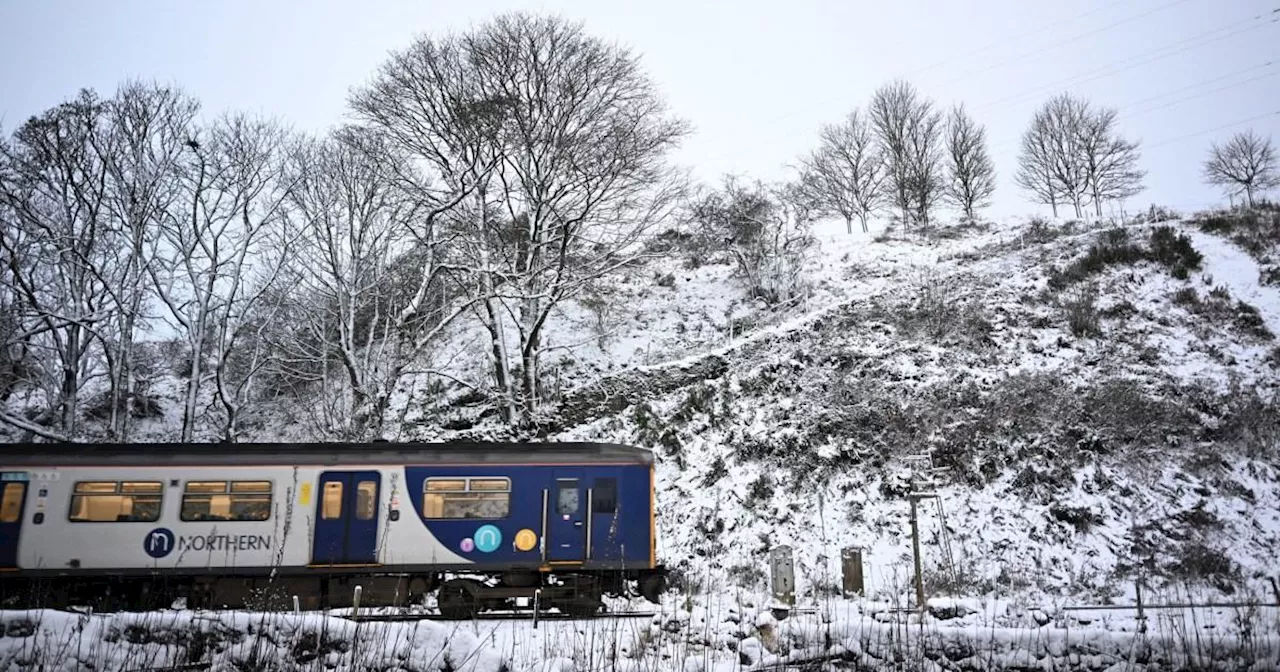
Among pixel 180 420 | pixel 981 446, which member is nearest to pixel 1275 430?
pixel 981 446

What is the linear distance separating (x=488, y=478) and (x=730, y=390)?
10.0 metres

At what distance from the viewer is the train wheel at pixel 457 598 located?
39.5 ft

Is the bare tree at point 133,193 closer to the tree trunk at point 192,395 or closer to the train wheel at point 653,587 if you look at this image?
the tree trunk at point 192,395

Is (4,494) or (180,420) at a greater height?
(180,420)

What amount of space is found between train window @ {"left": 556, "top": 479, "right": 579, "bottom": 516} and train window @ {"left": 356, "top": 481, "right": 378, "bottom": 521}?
116 inches

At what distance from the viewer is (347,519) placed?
1234cm

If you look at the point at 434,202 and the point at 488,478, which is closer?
the point at 488,478

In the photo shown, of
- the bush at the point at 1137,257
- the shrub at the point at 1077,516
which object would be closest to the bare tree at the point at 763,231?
the bush at the point at 1137,257

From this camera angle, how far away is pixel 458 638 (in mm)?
7141

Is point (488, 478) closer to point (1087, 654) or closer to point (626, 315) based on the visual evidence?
point (1087, 654)

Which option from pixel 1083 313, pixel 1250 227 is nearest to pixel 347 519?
pixel 1083 313

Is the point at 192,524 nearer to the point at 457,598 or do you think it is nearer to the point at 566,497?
the point at 457,598

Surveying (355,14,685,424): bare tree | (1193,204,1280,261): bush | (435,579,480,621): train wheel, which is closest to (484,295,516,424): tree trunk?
(355,14,685,424): bare tree

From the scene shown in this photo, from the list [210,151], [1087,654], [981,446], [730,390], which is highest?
[210,151]
